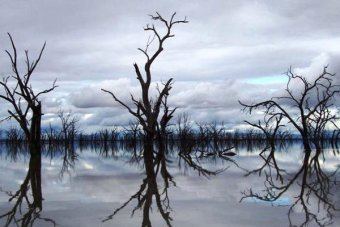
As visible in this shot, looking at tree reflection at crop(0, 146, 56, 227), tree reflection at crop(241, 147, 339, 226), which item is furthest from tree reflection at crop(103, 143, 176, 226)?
tree reflection at crop(241, 147, 339, 226)

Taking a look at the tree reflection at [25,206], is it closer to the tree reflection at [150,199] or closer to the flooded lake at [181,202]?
the flooded lake at [181,202]

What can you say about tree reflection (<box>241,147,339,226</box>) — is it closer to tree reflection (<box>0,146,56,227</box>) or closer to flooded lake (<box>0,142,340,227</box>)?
flooded lake (<box>0,142,340,227</box>)

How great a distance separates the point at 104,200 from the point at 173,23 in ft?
46.6

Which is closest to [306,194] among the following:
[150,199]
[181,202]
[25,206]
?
[181,202]

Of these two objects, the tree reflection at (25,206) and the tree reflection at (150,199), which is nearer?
the tree reflection at (25,206)

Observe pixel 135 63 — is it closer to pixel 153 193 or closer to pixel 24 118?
pixel 24 118

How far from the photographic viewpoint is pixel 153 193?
7.82m

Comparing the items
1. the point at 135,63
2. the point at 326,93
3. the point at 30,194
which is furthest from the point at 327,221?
the point at 326,93

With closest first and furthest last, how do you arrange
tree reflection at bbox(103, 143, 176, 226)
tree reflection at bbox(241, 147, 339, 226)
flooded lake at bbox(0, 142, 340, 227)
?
1. flooded lake at bbox(0, 142, 340, 227)
2. tree reflection at bbox(241, 147, 339, 226)
3. tree reflection at bbox(103, 143, 176, 226)

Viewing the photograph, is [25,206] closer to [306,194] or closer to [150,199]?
[150,199]

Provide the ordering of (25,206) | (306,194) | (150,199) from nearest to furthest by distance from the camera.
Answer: (25,206) < (150,199) < (306,194)

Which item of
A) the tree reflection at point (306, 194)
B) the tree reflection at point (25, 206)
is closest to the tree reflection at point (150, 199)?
the tree reflection at point (25, 206)

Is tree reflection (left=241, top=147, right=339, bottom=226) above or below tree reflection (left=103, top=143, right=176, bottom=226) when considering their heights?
below

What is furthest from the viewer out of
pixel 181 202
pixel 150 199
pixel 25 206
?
pixel 150 199
